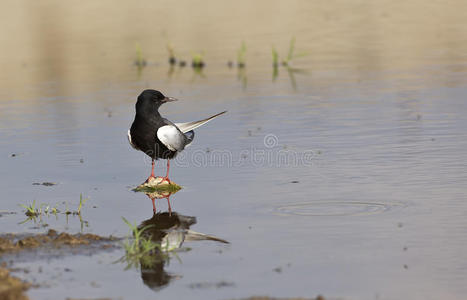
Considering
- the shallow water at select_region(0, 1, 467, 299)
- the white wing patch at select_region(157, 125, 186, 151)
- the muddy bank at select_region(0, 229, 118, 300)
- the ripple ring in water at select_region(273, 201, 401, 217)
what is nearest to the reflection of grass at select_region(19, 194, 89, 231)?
the shallow water at select_region(0, 1, 467, 299)

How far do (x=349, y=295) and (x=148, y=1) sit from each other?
1768 inches

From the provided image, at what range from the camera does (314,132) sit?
1314cm

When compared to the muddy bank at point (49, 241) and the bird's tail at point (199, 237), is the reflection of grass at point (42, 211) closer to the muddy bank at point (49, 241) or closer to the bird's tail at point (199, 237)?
the muddy bank at point (49, 241)

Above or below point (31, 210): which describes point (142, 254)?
below

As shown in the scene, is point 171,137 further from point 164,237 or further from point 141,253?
point 141,253

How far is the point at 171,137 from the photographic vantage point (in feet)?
33.9

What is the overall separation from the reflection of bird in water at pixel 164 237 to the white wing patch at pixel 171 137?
4.49 ft

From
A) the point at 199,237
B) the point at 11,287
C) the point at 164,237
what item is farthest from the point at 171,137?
the point at 11,287

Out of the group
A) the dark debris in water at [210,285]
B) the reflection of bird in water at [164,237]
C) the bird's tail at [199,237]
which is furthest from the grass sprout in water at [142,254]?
the dark debris in water at [210,285]

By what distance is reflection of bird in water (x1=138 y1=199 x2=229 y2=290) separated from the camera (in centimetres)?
674

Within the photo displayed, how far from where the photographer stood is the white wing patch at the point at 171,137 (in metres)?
10.2

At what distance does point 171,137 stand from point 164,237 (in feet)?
8.11

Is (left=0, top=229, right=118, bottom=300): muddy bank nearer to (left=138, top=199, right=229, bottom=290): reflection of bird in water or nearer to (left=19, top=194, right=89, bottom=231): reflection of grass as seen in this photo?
(left=138, top=199, right=229, bottom=290): reflection of bird in water

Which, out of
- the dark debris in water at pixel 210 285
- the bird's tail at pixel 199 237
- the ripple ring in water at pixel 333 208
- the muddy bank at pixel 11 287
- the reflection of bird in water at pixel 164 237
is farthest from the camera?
the ripple ring in water at pixel 333 208
